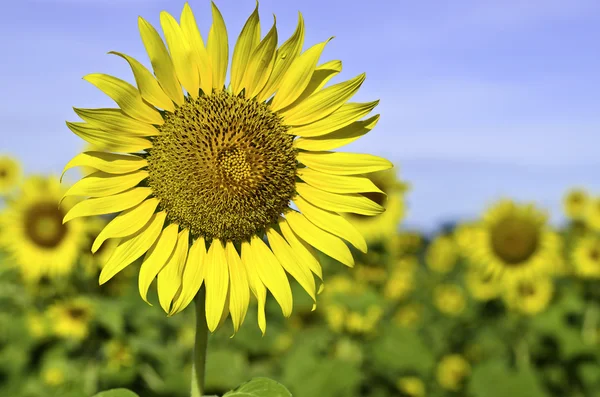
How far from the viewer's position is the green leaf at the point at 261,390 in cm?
216

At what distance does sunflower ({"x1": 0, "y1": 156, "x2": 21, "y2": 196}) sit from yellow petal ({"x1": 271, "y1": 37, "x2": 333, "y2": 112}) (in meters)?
6.67

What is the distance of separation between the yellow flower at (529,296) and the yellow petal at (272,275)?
6707 mm

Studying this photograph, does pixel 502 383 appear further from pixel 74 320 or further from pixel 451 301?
pixel 451 301

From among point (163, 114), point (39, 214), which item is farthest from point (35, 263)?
point (163, 114)

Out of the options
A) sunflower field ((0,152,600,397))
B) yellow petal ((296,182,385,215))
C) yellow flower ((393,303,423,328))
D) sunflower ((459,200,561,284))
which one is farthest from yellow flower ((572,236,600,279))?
yellow petal ((296,182,385,215))

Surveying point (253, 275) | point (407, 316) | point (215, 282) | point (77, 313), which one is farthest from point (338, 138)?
point (407, 316)

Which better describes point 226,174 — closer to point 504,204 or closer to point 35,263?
point 35,263

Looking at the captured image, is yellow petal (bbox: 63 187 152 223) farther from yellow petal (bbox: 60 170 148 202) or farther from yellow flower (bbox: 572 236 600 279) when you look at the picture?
yellow flower (bbox: 572 236 600 279)

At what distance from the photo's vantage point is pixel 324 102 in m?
2.42

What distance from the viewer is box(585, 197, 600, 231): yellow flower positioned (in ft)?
34.6

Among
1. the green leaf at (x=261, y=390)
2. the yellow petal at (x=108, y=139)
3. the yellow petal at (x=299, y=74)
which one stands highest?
the yellow petal at (x=299, y=74)

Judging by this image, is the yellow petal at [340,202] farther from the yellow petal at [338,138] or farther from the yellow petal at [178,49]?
the yellow petal at [178,49]

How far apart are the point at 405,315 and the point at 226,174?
26.1 ft

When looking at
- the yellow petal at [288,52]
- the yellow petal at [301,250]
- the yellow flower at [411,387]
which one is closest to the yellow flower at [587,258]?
the yellow flower at [411,387]
